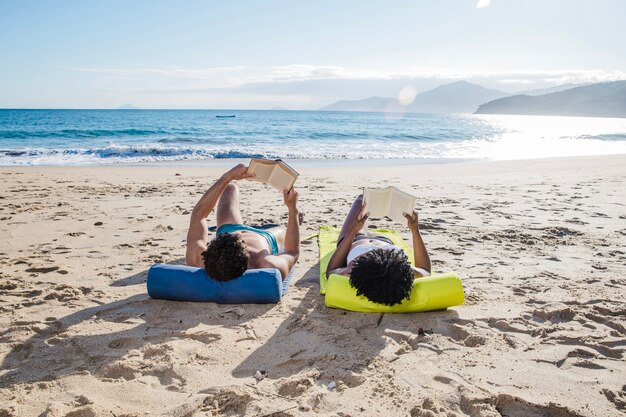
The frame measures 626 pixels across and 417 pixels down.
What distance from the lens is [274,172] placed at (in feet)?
14.3

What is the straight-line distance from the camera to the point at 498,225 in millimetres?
6629

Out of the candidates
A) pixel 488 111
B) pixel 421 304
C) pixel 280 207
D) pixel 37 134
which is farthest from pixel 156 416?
pixel 488 111

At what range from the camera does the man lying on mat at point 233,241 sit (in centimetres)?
386

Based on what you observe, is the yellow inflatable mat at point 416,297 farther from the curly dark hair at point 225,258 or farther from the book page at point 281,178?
the book page at point 281,178

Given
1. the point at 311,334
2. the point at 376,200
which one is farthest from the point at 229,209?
the point at 311,334

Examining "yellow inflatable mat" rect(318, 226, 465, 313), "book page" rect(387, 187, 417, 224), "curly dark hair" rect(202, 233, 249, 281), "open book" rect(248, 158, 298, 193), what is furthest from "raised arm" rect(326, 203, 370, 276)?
"curly dark hair" rect(202, 233, 249, 281)

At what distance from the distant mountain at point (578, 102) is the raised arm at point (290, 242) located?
113530mm

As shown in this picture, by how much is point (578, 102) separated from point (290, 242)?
128m

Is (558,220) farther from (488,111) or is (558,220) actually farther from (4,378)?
(488,111)

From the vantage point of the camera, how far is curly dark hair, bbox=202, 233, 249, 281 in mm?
3832

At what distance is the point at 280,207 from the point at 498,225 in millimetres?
3418

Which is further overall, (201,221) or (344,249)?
(201,221)

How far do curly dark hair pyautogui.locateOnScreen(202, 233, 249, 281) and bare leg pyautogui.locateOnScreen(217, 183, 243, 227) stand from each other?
1131 mm

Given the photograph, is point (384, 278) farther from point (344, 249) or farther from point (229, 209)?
point (229, 209)
